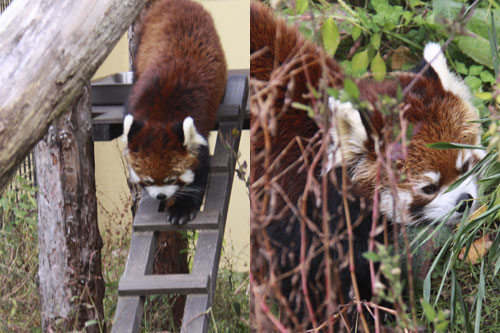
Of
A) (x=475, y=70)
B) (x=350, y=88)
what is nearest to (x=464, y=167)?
(x=475, y=70)

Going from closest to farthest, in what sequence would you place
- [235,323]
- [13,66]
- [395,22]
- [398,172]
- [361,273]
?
1. [13,66]
2. [398,172]
3. [361,273]
4. [235,323]
5. [395,22]

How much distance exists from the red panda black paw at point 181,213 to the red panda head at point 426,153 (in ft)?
2.42

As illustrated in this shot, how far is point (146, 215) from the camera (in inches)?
120

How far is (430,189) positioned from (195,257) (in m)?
1.03

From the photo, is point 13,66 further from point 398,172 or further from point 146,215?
point 398,172

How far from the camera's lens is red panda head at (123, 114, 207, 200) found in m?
3.03

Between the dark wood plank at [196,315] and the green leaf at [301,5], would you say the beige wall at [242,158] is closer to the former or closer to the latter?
the green leaf at [301,5]

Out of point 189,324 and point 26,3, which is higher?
point 26,3

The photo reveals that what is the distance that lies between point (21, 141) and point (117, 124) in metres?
1.43

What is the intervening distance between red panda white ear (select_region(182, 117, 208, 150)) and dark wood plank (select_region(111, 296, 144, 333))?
29.3 inches

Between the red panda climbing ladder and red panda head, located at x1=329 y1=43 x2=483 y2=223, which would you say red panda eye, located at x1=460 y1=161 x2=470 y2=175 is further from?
the red panda climbing ladder

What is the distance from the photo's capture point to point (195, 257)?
283cm

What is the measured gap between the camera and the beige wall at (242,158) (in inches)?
141

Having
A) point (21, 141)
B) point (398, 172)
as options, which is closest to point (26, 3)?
point (21, 141)
